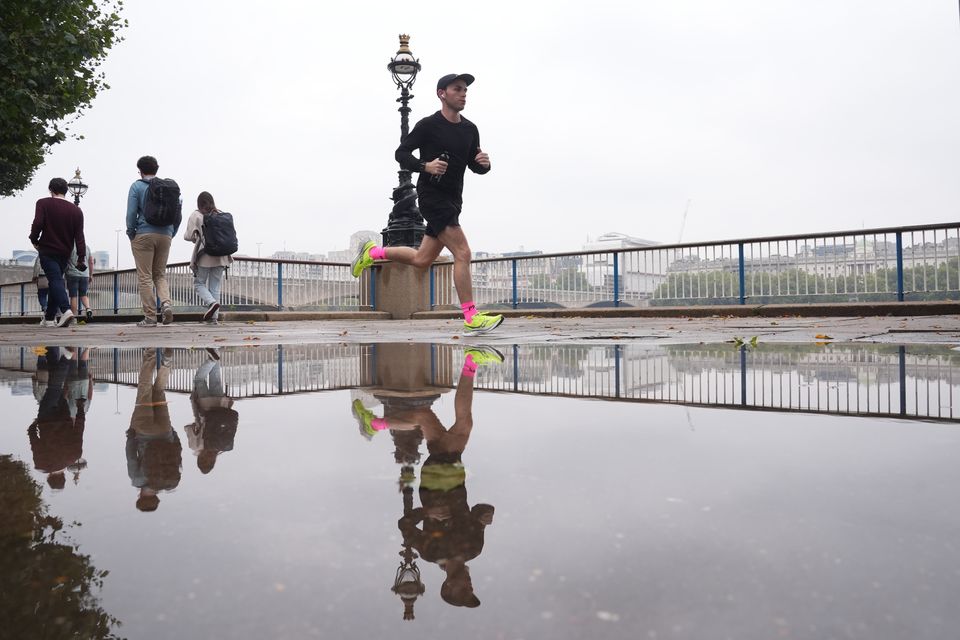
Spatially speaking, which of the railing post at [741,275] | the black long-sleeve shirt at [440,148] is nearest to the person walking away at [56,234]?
the black long-sleeve shirt at [440,148]

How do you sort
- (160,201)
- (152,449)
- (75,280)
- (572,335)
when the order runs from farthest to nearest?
(75,280), (160,201), (572,335), (152,449)

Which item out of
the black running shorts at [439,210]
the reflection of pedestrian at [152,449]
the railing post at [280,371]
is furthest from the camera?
the black running shorts at [439,210]

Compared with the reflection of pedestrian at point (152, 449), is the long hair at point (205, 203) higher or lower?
higher

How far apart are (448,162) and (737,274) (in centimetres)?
961

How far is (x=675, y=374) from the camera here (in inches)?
110

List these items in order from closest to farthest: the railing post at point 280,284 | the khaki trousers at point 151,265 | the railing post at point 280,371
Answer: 1. the railing post at point 280,371
2. the khaki trousers at point 151,265
3. the railing post at point 280,284

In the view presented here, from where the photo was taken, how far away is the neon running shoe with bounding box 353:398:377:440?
156 cm

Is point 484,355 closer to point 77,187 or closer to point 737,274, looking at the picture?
point 737,274

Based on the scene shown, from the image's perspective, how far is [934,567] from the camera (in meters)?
0.73

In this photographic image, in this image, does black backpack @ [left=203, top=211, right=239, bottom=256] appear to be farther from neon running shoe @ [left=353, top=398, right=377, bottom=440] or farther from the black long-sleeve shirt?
neon running shoe @ [left=353, top=398, right=377, bottom=440]

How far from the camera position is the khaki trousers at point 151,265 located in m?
9.83

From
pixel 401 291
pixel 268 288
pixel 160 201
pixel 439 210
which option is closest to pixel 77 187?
pixel 268 288

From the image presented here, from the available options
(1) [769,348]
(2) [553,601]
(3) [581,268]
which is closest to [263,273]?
(3) [581,268]

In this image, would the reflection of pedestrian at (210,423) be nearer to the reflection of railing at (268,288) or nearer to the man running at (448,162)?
the man running at (448,162)
